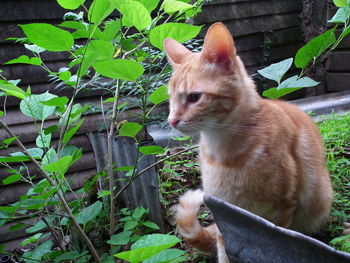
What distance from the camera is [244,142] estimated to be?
1471 millimetres

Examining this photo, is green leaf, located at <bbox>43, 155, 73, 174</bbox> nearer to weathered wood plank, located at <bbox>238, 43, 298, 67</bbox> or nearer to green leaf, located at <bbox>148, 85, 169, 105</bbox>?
green leaf, located at <bbox>148, 85, 169, 105</bbox>

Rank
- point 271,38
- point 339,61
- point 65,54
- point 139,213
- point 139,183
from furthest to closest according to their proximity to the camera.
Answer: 1. point 271,38
2. point 339,61
3. point 65,54
4. point 139,183
5. point 139,213

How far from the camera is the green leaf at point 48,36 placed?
3.56 ft

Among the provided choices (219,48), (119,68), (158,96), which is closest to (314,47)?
(219,48)

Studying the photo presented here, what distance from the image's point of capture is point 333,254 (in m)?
0.86

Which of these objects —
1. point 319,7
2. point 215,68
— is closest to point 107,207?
point 215,68

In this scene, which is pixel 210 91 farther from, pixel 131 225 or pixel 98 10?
pixel 131 225

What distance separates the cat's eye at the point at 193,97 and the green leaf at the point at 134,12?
390 millimetres

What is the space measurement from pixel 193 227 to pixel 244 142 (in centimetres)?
50

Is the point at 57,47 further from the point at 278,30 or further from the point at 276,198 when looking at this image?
the point at 278,30

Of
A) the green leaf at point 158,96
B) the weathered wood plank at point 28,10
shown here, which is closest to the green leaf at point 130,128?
the green leaf at point 158,96

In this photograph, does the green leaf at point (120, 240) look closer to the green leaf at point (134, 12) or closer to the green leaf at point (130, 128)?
the green leaf at point (130, 128)

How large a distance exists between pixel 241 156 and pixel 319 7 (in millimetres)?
5591

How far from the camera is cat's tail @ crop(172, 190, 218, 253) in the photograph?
5.51 ft
